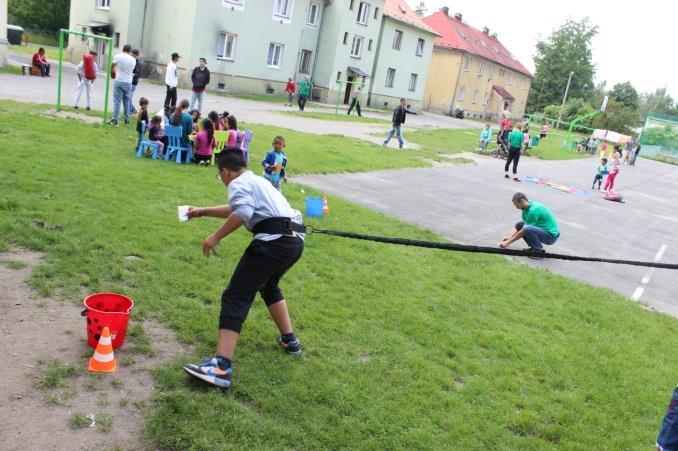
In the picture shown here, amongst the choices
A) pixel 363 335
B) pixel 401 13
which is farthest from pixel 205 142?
pixel 401 13

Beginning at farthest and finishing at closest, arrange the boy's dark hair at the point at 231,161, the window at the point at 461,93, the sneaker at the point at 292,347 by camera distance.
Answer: the window at the point at 461,93 → the sneaker at the point at 292,347 → the boy's dark hair at the point at 231,161

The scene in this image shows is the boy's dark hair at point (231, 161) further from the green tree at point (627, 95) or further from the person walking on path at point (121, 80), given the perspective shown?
the green tree at point (627, 95)

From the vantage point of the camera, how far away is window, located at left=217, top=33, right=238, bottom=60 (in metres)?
33.2

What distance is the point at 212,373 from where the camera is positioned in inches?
168

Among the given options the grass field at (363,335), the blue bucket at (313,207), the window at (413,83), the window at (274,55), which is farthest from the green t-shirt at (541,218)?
the window at (413,83)

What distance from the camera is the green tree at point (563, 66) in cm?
8825

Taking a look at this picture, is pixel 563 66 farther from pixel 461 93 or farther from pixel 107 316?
pixel 107 316

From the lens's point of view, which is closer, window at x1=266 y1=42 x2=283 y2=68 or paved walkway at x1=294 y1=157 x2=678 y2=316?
paved walkway at x1=294 y1=157 x2=678 y2=316

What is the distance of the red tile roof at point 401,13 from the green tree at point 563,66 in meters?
43.8

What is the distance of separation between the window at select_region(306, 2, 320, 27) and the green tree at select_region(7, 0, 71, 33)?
24.3m

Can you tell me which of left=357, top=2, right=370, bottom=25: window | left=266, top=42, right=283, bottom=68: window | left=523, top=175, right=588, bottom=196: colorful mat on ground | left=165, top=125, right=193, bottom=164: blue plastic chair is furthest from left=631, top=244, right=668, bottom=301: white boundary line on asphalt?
left=357, top=2, right=370, bottom=25: window

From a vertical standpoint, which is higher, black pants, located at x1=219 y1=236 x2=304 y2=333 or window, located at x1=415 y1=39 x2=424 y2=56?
window, located at x1=415 y1=39 x2=424 y2=56

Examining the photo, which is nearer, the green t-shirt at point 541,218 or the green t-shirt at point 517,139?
the green t-shirt at point 541,218

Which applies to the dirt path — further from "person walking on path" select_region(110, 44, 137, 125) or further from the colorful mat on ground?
the colorful mat on ground
